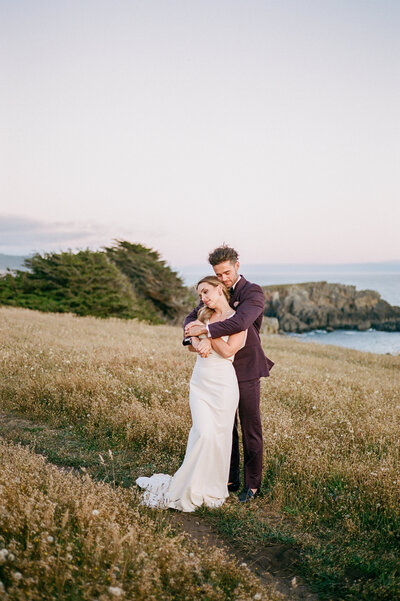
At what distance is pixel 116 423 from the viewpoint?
6.65 meters

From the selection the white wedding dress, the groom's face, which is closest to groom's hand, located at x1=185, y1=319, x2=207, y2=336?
the white wedding dress

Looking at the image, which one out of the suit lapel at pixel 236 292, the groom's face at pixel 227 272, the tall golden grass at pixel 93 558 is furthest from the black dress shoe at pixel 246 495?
the groom's face at pixel 227 272

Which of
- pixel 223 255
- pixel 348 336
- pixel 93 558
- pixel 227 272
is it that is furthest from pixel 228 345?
pixel 348 336

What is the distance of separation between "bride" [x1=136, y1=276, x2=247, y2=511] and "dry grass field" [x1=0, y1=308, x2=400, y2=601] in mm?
274

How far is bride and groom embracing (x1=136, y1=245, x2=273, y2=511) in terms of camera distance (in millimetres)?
4699

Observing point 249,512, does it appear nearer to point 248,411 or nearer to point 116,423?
point 248,411

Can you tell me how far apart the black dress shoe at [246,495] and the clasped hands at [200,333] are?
1.77m

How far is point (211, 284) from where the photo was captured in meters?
4.98

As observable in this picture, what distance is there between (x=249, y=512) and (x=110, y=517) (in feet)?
5.88

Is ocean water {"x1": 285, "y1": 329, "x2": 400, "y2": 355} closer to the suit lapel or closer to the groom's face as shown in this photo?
the suit lapel

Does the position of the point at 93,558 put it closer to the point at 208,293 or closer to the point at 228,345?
the point at 228,345

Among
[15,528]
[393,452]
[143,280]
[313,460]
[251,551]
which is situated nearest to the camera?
[15,528]

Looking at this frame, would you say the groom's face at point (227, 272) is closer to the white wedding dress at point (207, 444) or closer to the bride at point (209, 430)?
the bride at point (209, 430)

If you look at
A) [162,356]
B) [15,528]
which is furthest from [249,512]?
[162,356]
